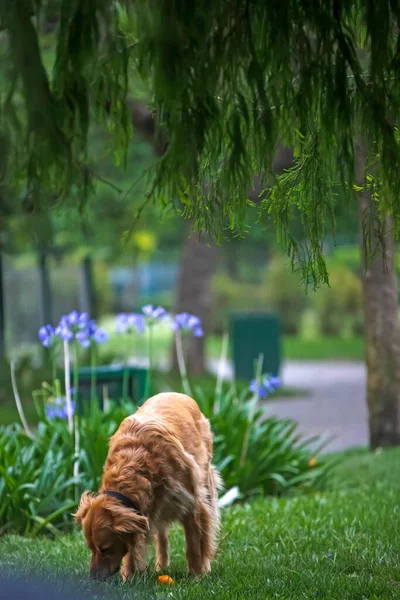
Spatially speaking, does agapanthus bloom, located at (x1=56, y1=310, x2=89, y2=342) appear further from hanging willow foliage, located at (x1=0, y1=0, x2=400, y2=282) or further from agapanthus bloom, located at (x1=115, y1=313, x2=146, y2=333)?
hanging willow foliage, located at (x1=0, y1=0, x2=400, y2=282)

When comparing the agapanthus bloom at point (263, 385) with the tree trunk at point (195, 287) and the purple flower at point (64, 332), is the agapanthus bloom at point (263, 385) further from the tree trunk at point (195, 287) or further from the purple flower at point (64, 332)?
the tree trunk at point (195, 287)

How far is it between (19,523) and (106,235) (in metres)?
12.5

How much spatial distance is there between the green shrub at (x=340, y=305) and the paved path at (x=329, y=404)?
6.66m

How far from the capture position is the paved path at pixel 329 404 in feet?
43.9

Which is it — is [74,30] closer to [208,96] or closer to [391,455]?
[208,96]

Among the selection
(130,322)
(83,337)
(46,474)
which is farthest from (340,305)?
(46,474)

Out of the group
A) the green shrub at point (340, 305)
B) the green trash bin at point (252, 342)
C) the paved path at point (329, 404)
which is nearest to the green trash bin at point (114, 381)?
the paved path at point (329, 404)

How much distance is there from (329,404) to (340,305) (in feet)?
53.4

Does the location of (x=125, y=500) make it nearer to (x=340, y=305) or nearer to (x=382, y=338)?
(x=382, y=338)

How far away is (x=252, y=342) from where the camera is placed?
63.8ft

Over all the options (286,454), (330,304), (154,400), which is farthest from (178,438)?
(330,304)

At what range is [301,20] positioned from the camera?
13.6 feet

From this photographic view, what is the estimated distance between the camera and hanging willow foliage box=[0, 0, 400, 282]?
3875 millimetres

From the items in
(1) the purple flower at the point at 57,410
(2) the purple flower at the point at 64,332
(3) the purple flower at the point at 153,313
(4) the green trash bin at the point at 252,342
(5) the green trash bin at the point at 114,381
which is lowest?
(4) the green trash bin at the point at 252,342
